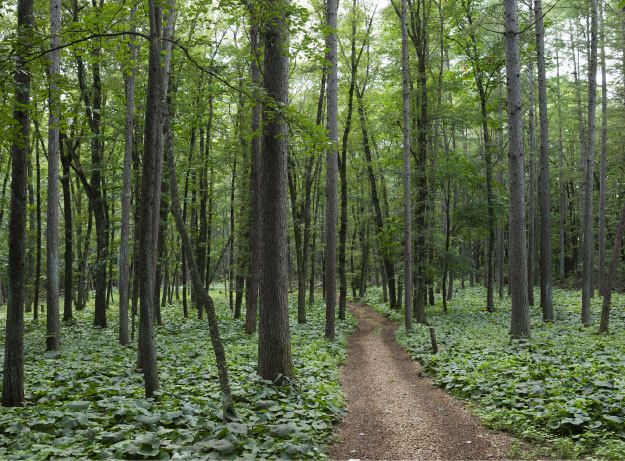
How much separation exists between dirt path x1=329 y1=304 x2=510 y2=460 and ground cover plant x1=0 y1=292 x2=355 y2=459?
1.30 ft

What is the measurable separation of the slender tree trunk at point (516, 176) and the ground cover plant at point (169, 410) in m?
4.88

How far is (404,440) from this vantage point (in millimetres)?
5352

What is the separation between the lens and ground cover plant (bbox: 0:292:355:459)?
4289mm

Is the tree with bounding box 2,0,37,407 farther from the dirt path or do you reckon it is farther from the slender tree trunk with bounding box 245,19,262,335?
the slender tree trunk with bounding box 245,19,262,335

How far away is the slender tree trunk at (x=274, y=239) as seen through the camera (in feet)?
22.5

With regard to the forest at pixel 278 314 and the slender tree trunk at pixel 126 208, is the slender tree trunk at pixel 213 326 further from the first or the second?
the slender tree trunk at pixel 126 208

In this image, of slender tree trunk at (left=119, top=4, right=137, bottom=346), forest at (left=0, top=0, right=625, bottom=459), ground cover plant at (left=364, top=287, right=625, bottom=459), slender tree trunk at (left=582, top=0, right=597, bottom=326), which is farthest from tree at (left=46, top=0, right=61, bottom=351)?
slender tree trunk at (left=582, top=0, right=597, bottom=326)

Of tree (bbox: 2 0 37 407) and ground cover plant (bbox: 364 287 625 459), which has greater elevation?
tree (bbox: 2 0 37 407)

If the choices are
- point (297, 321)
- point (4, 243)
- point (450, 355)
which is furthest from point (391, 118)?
point (4, 243)

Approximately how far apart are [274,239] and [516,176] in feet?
22.7

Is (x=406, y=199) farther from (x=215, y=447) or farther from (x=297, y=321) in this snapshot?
(x=215, y=447)

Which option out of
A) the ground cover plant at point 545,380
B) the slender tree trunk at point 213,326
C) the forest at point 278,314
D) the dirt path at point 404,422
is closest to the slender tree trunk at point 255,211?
the forest at point 278,314

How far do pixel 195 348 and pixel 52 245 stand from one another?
4.73 m

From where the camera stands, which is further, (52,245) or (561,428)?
(52,245)
